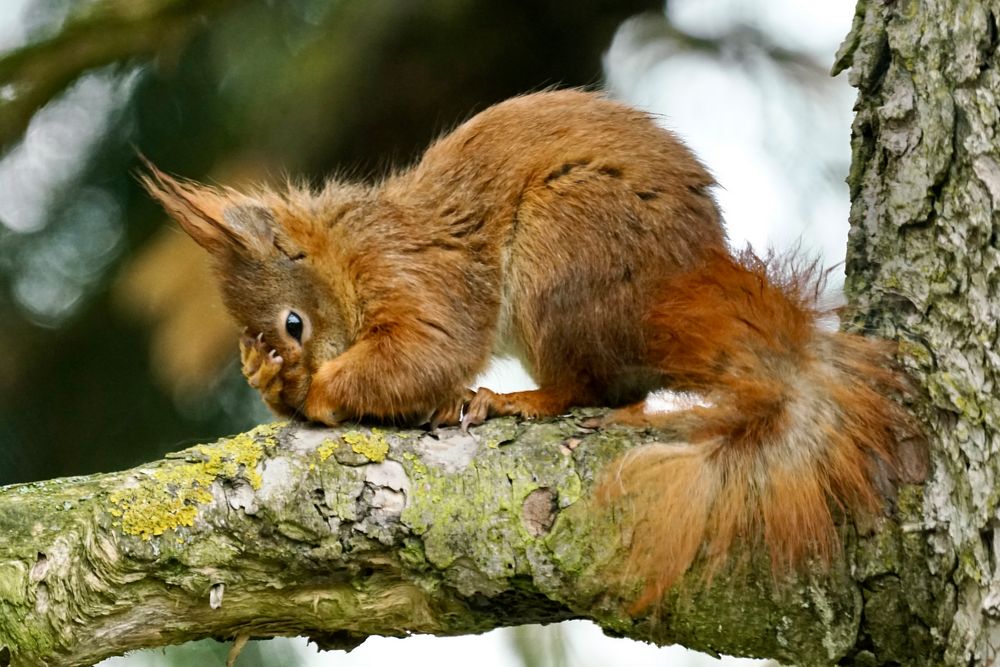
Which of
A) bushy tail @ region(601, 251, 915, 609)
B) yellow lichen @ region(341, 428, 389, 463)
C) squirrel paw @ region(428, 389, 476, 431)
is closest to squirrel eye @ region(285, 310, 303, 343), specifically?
squirrel paw @ region(428, 389, 476, 431)

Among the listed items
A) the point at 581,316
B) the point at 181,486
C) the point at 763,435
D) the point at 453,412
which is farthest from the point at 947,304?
the point at 181,486

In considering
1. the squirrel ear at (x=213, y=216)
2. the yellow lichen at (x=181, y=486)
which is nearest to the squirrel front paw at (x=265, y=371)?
the squirrel ear at (x=213, y=216)

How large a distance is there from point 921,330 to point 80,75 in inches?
77.4

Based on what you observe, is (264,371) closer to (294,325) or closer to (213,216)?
(294,325)

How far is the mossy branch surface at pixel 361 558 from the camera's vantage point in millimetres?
1830

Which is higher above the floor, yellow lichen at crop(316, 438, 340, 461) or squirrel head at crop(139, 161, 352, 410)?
squirrel head at crop(139, 161, 352, 410)

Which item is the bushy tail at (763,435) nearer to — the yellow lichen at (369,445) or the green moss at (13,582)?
the yellow lichen at (369,445)

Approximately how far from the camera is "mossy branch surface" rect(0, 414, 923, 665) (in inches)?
72.1

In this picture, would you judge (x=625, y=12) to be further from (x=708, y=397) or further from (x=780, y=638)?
(x=780, y=638)

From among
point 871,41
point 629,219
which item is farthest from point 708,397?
point 871,41

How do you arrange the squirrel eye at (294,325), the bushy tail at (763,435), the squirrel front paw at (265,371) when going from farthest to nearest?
the squirrel eye at (294,325), the squirrel front paw at (265,371), the bushy tail at (763,435)

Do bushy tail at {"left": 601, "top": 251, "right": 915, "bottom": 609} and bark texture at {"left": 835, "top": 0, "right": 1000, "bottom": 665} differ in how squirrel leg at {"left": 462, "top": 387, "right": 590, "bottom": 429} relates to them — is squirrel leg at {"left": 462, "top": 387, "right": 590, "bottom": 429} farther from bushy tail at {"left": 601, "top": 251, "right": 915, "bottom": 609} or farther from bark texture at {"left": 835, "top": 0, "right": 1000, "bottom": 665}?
bark texture at {"left": 835, "top": 0, "right": 1000, "bottom": 665}

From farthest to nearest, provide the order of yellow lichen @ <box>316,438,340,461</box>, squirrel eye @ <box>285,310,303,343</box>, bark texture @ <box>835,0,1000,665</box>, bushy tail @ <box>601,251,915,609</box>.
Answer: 1. squirrel eye @ <box>285,310,303,343</box>
2. yellow lichen @ <box>316,438,340,461</box>
3. bushy tail @ <box>601,251,915,609</box>
4. bark texture @ <box>835,0,1000,665</box>

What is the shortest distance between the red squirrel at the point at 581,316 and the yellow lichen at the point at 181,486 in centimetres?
33
